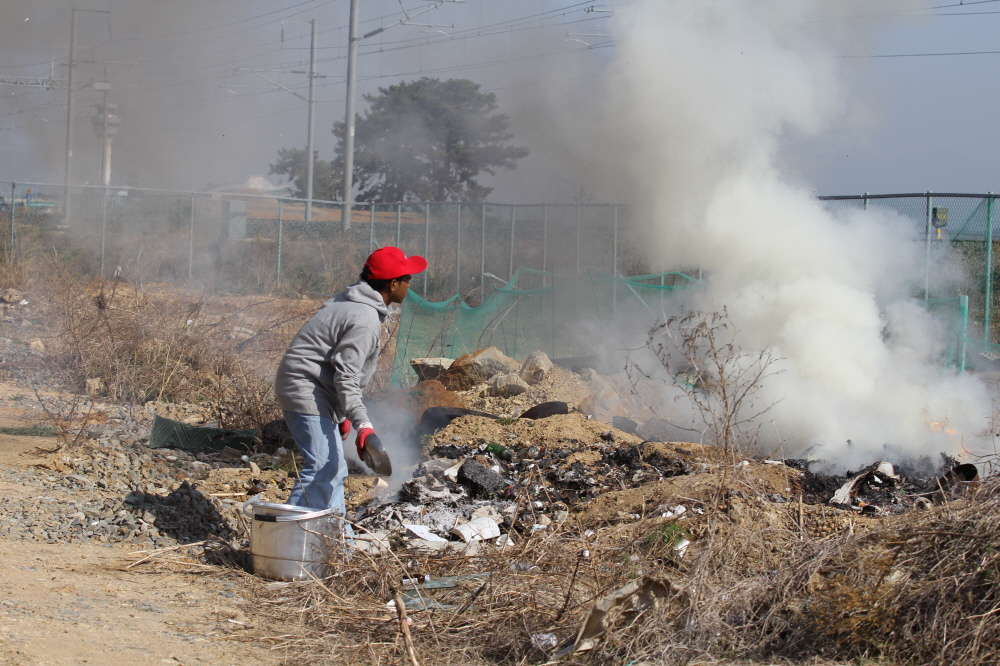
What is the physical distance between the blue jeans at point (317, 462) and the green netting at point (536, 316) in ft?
20.1

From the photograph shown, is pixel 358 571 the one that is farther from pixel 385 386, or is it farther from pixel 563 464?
pixel 385 386

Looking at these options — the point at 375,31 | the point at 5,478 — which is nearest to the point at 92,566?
the point at 5,478

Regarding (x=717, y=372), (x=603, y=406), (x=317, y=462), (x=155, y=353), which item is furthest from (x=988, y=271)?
(x=155, y=353)

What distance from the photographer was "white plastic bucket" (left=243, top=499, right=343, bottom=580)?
4.12 metres

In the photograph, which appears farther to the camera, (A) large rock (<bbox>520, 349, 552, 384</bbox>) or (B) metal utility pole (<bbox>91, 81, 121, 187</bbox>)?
(B) metal utility pole (<bbox>91, 81, 121, 187</bbox>)

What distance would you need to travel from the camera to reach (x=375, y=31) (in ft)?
67.3

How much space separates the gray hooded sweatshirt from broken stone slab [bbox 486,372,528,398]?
5.04 meters

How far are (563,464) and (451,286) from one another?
1048 cm

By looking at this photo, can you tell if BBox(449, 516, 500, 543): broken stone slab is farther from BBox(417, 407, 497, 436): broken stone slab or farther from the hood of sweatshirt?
BBox(417, 407, 497, 436): broken stone slab

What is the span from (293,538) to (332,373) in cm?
82

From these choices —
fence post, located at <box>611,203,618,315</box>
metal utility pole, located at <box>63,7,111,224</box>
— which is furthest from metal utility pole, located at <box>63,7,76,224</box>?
fence post, located at <box>611,203,618,315</box>

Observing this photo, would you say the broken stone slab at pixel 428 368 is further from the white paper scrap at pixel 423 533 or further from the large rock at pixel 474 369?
the white paper scrap at pixel 423 533

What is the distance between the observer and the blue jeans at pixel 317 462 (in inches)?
172

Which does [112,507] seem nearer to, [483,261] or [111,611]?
[111,611]
